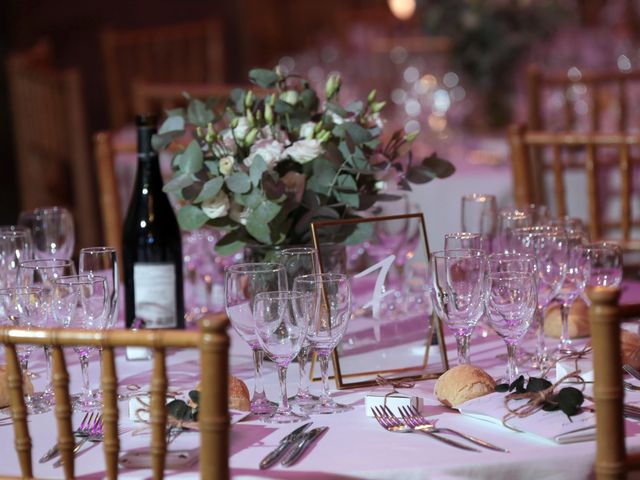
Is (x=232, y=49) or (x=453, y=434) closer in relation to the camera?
(x=453, y=434)

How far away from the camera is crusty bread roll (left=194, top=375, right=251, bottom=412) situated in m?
1.48

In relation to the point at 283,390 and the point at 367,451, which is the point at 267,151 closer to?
the point at 283,390

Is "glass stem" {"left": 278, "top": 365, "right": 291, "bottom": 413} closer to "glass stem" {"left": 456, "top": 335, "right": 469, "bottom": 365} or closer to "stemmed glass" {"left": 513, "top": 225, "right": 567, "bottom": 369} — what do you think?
"glass stem" {"left": 456, "top": 335, "right": 469, "bottom": 365}

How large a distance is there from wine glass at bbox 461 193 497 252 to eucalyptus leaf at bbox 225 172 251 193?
56 centimetres

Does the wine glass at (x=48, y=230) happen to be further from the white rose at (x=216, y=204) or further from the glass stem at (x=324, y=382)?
the glass stem at (x=324, y=382)

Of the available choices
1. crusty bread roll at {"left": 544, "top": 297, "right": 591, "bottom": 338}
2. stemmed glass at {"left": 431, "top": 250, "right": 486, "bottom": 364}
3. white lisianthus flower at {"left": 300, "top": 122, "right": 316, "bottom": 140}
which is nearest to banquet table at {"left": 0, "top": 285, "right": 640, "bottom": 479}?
stemmed glass at {"left": 431, "top": 250, "right": 486, "bottom": 364}

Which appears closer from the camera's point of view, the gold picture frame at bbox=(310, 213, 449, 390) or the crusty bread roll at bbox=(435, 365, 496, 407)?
the crusty bread roll at bbox=(435, 365, 496, 407)

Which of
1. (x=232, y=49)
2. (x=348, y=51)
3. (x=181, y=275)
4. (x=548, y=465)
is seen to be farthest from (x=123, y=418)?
(x=232, y=49)

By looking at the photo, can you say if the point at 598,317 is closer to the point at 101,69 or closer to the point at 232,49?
the point at 101,69

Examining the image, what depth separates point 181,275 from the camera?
1885 millimetres

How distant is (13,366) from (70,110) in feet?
9.07

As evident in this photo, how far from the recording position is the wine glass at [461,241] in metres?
1.65

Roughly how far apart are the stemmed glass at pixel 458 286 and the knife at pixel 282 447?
0.27m

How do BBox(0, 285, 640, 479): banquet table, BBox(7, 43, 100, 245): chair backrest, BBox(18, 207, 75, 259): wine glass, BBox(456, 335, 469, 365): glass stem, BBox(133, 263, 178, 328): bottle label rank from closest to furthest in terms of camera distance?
BBox(0, 285, 640, 479): banquet table, BBox(456, 335, 469, 365): glass stem, BBox(133, 263, 178, 328): bottle label, BBox(18, 207, 75, 259): wine glass, BBox(7, 43, 100, 245): chair backrest
